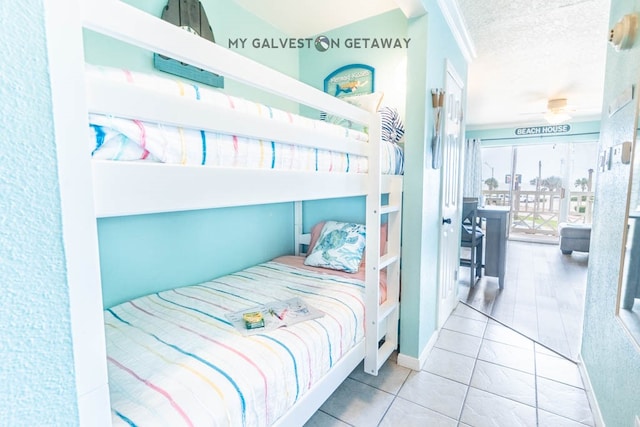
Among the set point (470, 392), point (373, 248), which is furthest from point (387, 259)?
point (470, 392)

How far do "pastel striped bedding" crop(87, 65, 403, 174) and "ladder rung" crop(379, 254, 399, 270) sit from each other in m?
0.71

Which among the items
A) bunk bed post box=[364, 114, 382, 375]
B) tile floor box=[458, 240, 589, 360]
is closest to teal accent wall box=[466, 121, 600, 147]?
tile floor box=[458, 240, 589, 360]

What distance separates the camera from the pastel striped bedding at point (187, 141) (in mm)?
625

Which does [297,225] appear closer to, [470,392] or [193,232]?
[193,232]

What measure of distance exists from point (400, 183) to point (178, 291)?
1.43 metres

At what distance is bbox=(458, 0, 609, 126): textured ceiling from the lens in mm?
1962

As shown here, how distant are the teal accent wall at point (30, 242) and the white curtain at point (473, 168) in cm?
669

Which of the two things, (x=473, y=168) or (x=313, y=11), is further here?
(x=473, y=168)

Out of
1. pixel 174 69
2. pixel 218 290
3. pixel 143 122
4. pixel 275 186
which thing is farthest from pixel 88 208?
pixel 174 69

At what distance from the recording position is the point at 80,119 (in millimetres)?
495

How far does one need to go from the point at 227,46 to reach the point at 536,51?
2517 mm

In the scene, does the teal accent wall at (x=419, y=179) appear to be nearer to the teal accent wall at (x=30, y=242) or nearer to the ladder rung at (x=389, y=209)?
the ladder rung at (x=389, y=209)

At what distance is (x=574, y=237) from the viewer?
4.82 meters

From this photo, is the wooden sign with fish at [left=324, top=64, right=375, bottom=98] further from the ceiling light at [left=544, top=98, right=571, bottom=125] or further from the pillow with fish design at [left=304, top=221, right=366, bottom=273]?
the ceiling light at [left=544, top=98, right=571, bottom=125]
